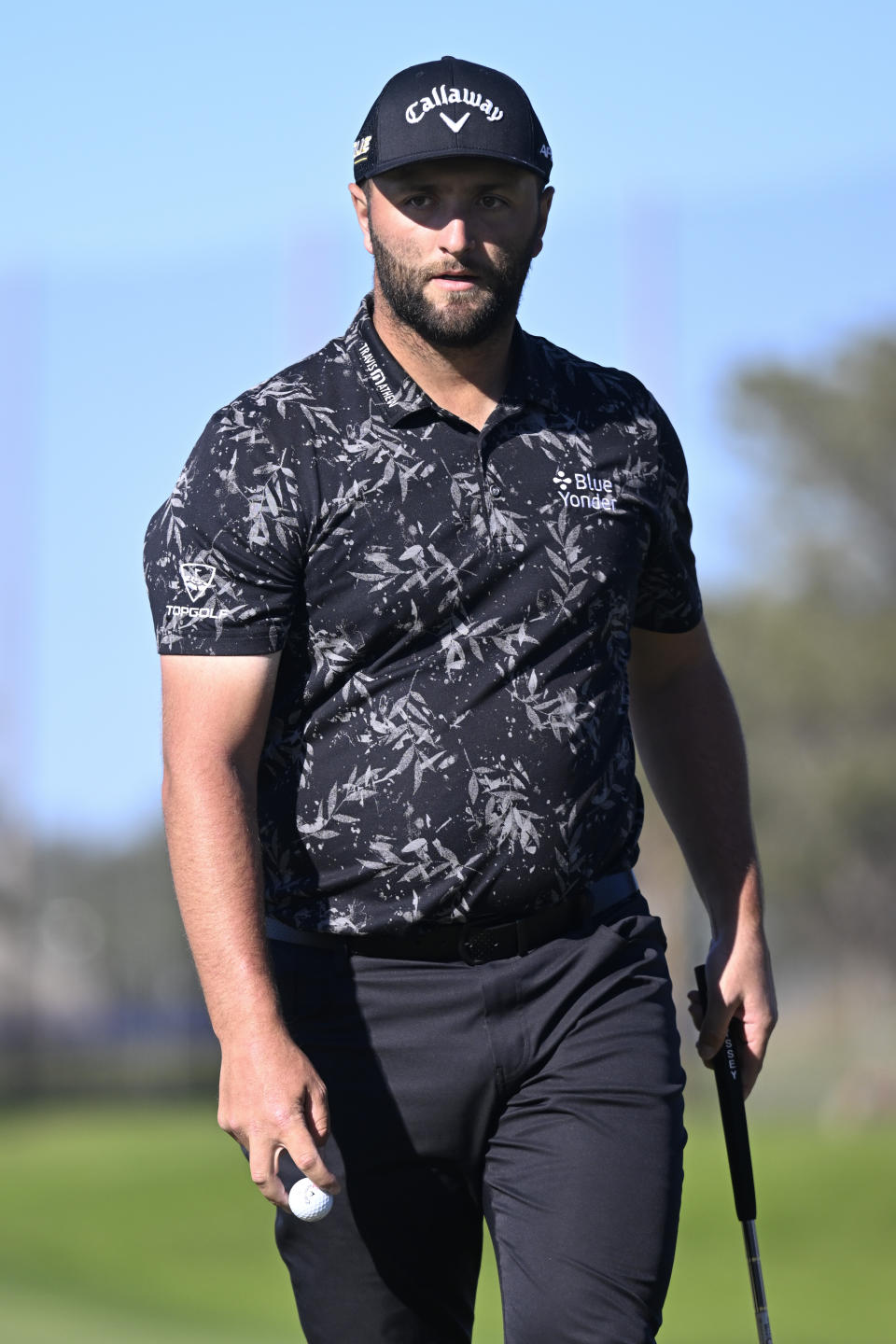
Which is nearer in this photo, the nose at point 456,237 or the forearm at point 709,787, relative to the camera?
the nose at point 456,237

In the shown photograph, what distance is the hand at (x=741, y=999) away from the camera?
383cm

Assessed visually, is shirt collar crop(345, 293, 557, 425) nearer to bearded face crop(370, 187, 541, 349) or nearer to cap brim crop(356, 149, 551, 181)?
bearded face crop(370, 187, 541, 349)

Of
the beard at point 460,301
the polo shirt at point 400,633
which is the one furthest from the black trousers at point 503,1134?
the beard at point 460,301

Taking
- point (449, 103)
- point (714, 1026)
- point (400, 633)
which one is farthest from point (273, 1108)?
point (449, 103)

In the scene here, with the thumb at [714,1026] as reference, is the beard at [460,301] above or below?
above

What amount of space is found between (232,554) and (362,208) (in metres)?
0.73

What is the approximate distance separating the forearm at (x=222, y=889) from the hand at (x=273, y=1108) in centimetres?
4

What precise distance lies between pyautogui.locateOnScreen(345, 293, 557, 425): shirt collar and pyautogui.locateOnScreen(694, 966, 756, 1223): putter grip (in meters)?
1.12

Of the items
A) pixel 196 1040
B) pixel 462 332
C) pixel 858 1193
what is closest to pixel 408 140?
pixel 462 332

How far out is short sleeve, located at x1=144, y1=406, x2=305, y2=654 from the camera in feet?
10.8

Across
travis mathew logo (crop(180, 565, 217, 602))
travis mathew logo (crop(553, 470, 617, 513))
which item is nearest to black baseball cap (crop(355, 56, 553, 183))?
travis mathew logo (crop(553, 470, 617, 513))

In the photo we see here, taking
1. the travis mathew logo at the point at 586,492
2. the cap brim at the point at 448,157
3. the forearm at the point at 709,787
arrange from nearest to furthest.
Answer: the cap brim at the point at 448,157 → the travis mathew logo at the point at 586,492 → the forearm at the point at 709,787

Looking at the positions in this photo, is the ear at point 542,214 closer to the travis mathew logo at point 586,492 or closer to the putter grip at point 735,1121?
the travis mathew logo at point 586,492

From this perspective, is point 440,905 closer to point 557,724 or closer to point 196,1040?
point 557,724
